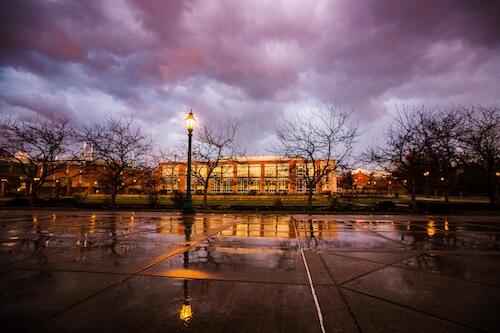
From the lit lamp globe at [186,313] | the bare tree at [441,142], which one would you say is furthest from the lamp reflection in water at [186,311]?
the bare tree at [441,142]

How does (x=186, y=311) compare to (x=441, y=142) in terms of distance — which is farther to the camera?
(x=441, y=142)

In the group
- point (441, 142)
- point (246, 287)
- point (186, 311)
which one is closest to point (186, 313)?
point (186, 311)

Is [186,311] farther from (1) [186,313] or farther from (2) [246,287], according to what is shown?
(2) [246,287]

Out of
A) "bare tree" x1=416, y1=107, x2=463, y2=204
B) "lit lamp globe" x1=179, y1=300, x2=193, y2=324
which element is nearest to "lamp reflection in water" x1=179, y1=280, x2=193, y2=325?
"lit lamp globe" x1=179, y1=300, x2=193, y2=324

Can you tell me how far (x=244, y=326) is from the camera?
3.39 meters

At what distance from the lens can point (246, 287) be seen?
15.5ft

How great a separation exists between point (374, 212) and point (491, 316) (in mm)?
18851

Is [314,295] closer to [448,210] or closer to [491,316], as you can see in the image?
[491,316]

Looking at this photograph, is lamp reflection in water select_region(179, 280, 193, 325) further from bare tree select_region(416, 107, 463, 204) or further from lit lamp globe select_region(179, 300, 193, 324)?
bare tree select_region(416, 107, 463, 204)

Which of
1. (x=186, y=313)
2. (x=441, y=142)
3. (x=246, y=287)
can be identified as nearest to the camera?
(x=186, y=313)

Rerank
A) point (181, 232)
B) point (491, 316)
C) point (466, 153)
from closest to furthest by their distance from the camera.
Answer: point (491, 316)
point (181, 232)
point (466, 153)

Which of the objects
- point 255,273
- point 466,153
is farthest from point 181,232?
point 466,153

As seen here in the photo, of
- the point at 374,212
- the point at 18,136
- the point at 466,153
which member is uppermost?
the point at 18,136

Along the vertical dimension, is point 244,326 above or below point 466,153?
below
